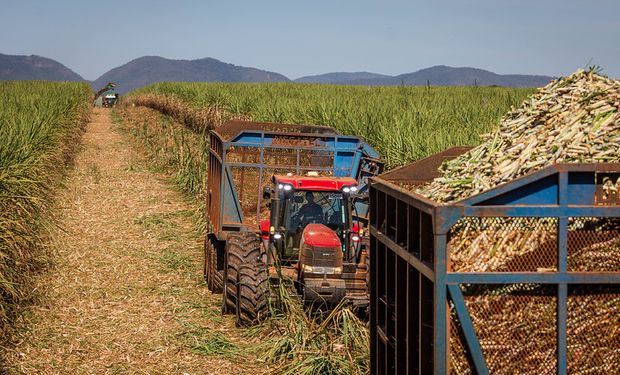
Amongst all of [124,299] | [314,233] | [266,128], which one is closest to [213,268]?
[124,299]

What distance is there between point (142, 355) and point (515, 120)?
179 inches

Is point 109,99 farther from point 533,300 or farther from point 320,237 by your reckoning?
point 533,300

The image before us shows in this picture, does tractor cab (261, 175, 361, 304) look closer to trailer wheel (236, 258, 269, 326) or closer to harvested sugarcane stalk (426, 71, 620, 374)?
trailer wheel (236, 258, 269, 326)

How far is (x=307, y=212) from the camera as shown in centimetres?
888

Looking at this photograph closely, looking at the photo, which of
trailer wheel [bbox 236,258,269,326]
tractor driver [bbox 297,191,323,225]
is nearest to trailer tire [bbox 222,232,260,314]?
trailer wheel [bbox 236,258,269,326]

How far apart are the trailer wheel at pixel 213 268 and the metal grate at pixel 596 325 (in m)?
6.62

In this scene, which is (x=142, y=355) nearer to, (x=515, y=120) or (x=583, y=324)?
(x=515, y=120)

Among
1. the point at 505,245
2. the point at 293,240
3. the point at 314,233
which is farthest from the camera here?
the point at 293,240

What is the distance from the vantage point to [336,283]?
8.17 meters

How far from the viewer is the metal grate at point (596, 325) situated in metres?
3.59

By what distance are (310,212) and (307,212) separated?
33 mm

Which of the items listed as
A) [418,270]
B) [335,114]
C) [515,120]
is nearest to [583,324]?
[418,270]

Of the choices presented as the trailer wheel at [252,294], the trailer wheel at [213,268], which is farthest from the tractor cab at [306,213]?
the trailer wheel at [213,268]

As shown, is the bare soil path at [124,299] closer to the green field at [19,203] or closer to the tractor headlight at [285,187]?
the green field at [19,203]
